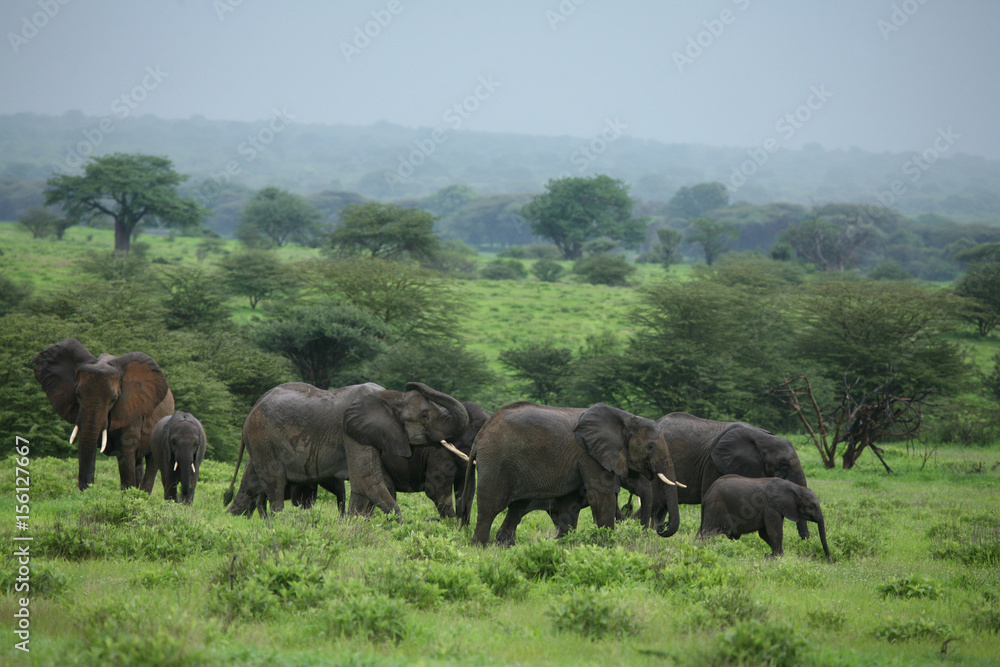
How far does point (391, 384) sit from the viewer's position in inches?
1275

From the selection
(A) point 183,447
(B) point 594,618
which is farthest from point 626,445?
(A) point 183,447

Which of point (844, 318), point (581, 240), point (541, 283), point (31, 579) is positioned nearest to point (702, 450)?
point (31, 579)

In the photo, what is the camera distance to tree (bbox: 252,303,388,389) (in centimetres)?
3288

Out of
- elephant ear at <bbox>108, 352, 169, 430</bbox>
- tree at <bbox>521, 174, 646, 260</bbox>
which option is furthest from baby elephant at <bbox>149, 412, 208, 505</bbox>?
tree at <bbox>521, 174, 646, 260</bbox>

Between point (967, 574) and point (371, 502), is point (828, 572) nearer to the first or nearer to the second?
point (967, 574)

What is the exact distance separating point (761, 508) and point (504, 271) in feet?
216

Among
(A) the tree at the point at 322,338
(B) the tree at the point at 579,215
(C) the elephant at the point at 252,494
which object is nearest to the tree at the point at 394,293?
(A) the tree at the point at 322,338

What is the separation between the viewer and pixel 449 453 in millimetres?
10992

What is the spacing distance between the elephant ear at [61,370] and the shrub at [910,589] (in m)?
10.6

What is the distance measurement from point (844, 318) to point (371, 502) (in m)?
31.2

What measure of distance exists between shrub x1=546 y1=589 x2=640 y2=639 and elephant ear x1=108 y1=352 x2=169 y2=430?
8.10m

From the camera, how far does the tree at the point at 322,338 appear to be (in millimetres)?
32875

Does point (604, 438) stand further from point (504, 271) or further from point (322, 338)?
point (504, 271)

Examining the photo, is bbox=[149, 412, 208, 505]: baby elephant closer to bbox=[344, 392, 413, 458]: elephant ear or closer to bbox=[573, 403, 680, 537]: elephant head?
bbox=[344, 392, 413, 458]: elephant ear
